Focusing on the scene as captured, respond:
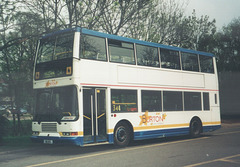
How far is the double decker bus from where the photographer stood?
10.6 metres

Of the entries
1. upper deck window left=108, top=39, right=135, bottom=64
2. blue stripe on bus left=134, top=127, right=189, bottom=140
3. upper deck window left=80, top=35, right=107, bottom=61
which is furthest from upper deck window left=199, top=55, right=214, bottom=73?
upper deck window left=80, top=35, right=107, bottom=61

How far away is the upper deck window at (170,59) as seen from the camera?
1402cm

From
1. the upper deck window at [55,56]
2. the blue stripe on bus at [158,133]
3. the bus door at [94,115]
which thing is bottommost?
the blue stripe on bus at [158,133]

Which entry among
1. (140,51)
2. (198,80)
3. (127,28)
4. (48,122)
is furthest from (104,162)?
(127,28)

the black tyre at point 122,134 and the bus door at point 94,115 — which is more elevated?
the bus door at point 94,115

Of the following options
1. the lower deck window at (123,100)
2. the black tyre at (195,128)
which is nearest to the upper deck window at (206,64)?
the black tyre at (195,128)

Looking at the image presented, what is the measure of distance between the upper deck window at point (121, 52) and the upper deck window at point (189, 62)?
3.52 meters

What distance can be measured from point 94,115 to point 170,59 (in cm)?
517

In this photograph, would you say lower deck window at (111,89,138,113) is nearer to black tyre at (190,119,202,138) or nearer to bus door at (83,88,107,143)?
bus door at (83,88,107,143)

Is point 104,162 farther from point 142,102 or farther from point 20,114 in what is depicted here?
point 20,114

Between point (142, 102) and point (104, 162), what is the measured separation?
478 centimetres

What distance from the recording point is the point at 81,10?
18.0 meters

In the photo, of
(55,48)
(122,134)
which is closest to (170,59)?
(122,134)

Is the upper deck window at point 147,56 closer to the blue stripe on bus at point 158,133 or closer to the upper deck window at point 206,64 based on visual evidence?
the blue stripe on bus at point 158,133
